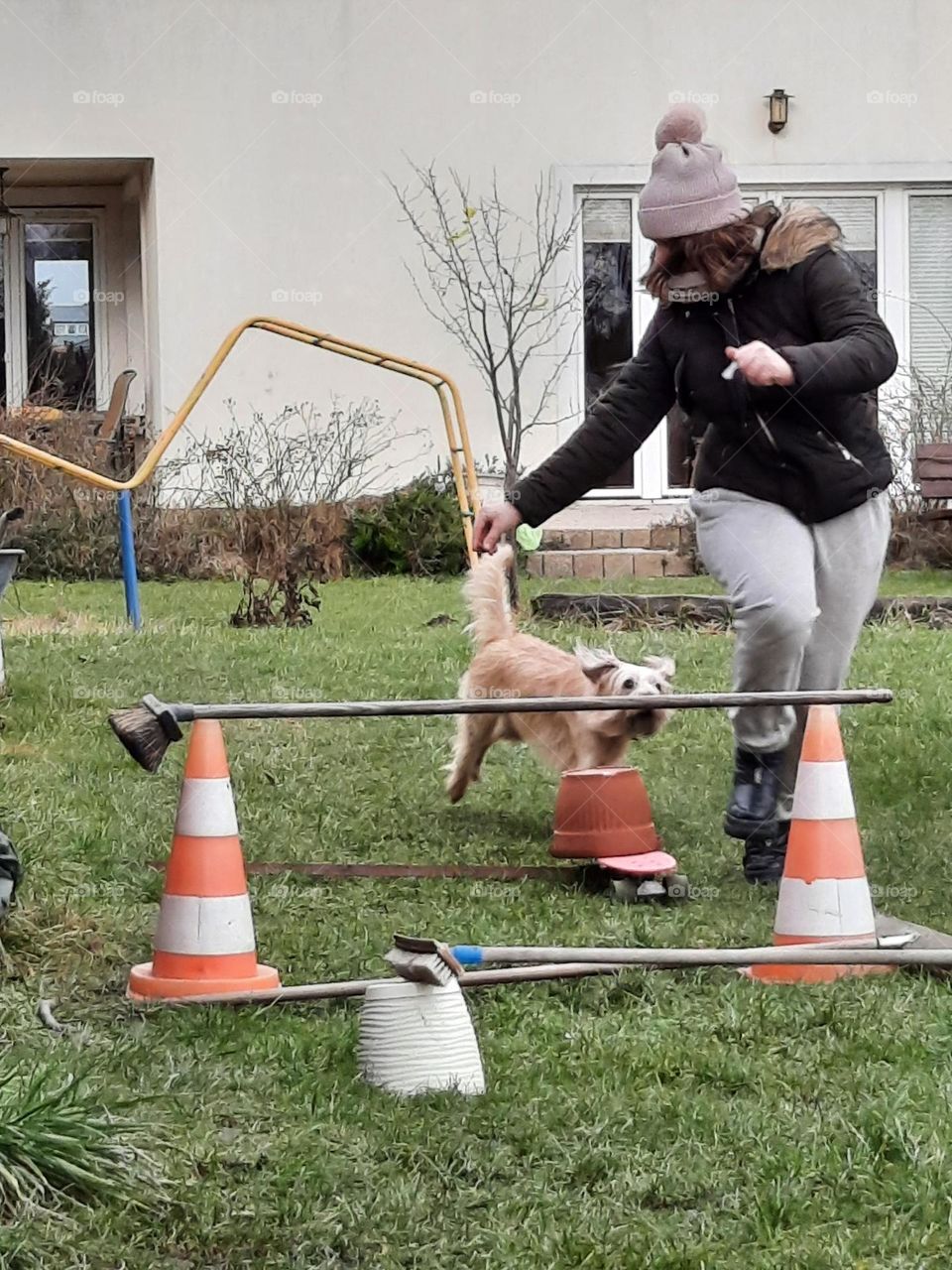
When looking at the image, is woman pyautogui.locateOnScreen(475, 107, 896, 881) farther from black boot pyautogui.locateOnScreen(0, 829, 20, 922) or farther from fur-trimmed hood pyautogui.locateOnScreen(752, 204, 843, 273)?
black boot pyautogui.locateOnScreen(0, 829, 20, 922)

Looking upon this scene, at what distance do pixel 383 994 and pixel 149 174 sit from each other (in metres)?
14.3

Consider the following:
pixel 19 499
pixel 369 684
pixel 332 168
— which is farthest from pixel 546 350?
pixel 369 684

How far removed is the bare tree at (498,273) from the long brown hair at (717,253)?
10.6 metres

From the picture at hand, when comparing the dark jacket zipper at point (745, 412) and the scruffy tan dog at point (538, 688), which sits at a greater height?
the dark jacket zipper at point (745, 412)

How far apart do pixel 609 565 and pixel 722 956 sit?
11.3 meters

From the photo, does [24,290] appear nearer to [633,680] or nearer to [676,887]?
[633,680]

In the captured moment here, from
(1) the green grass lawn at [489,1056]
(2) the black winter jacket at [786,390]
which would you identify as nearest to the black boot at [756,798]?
(1) the green grass lawn at [489,1056]

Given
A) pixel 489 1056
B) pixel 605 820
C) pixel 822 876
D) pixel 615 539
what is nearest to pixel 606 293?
pixel 615 539

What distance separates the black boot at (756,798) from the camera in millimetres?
5516

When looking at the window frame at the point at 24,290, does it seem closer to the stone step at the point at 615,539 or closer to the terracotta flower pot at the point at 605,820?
the stone step at the point at 615,539

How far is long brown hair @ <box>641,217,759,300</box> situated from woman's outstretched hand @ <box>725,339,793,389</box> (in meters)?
0.60

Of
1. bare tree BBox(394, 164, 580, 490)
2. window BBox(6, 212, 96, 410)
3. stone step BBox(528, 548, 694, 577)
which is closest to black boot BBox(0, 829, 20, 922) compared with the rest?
stone step BBox(528, 548, 694, 577)

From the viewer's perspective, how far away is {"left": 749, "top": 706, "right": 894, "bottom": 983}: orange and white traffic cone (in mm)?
4344

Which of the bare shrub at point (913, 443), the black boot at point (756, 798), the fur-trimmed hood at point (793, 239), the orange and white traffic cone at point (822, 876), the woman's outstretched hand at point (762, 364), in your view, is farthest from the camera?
the bare shrub at point (913, 443)
